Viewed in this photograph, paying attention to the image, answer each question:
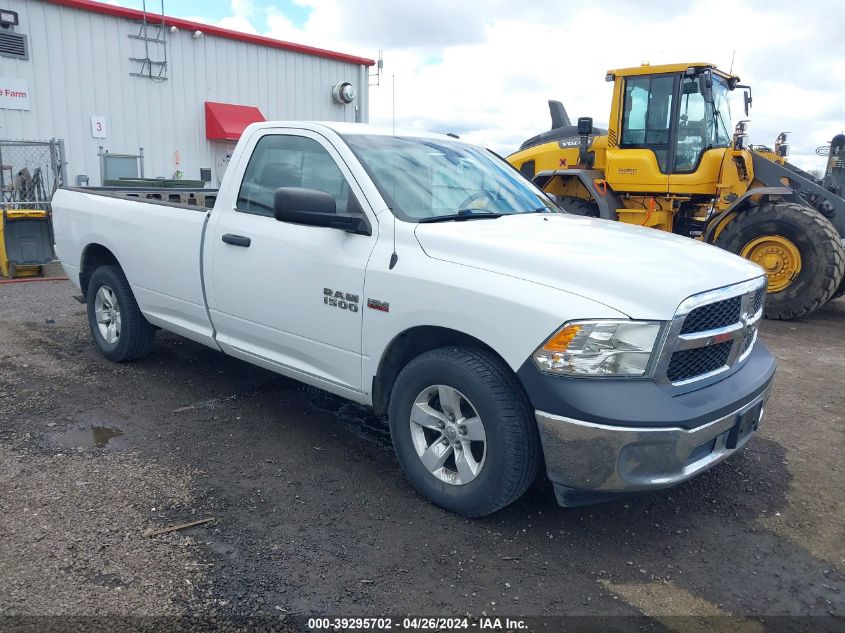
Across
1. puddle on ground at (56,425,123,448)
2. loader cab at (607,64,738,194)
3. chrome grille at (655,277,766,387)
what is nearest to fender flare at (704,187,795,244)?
loader cab at (607,64,738,194)

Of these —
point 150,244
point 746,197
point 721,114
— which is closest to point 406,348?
point 150,244

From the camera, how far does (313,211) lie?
3521mm

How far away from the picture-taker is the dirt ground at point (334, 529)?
2.78 meters

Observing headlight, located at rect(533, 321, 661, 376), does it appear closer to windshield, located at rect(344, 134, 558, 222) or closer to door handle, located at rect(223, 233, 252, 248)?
windshield, located at rect(344, 134, 558, 222)

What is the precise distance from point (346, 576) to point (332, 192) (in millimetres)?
2094

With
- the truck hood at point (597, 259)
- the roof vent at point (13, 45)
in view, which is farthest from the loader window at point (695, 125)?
the roof vent at point (13, 45)

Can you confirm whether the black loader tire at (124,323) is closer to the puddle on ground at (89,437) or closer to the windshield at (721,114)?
the puddle on ground at (89,437)

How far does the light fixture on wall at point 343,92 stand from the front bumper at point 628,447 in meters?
16.9

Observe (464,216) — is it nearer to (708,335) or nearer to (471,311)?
(471,311)

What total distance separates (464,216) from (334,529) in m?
1.80

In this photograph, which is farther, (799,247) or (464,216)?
(799,247)

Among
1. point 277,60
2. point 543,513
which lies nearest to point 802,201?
point 543,513

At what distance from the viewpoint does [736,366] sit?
340 cm

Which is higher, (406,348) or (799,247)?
(799,247)
